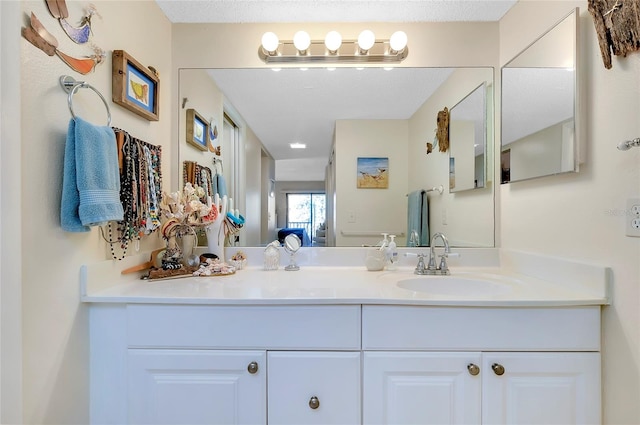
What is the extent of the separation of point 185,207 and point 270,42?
93 centimetres

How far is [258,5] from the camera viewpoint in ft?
4.78

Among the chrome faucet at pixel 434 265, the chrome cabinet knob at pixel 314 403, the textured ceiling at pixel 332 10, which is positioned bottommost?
the chrome cabinet knob at pixel 314 403

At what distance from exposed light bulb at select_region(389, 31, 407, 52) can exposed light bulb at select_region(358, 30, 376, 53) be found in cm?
10

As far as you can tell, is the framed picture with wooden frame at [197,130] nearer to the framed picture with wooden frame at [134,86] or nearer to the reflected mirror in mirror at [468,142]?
the framed picture with wooden frame at [134,86]

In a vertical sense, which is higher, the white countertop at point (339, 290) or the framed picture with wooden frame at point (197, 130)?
the framed picture with wooden frame at point (197, 130)

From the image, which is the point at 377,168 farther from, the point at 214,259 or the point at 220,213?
the point at 214,259

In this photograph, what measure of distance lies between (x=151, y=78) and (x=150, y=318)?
3.46ft

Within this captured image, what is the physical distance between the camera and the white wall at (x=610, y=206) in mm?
920

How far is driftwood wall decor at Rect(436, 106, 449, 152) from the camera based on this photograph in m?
1.62

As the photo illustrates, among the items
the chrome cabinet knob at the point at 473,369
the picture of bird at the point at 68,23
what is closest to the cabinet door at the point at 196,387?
the chrome cabinet knob at the point at 473,369

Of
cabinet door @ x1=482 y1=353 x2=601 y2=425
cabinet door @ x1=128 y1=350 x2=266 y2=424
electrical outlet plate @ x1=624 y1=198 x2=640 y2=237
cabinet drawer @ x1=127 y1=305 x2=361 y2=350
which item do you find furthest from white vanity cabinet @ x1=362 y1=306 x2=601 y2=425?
cabinet door @ x1=128 y1=350 x2=266 y2=424

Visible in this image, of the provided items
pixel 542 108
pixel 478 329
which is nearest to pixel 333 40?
pixel 542 108

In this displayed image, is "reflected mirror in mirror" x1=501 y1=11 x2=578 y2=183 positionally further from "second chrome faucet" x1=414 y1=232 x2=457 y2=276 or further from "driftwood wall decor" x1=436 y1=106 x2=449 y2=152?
"second chrome faucet" x1=414 y1=232 x2=457 y2=276

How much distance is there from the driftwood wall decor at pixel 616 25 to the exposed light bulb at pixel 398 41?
725 millimetres
